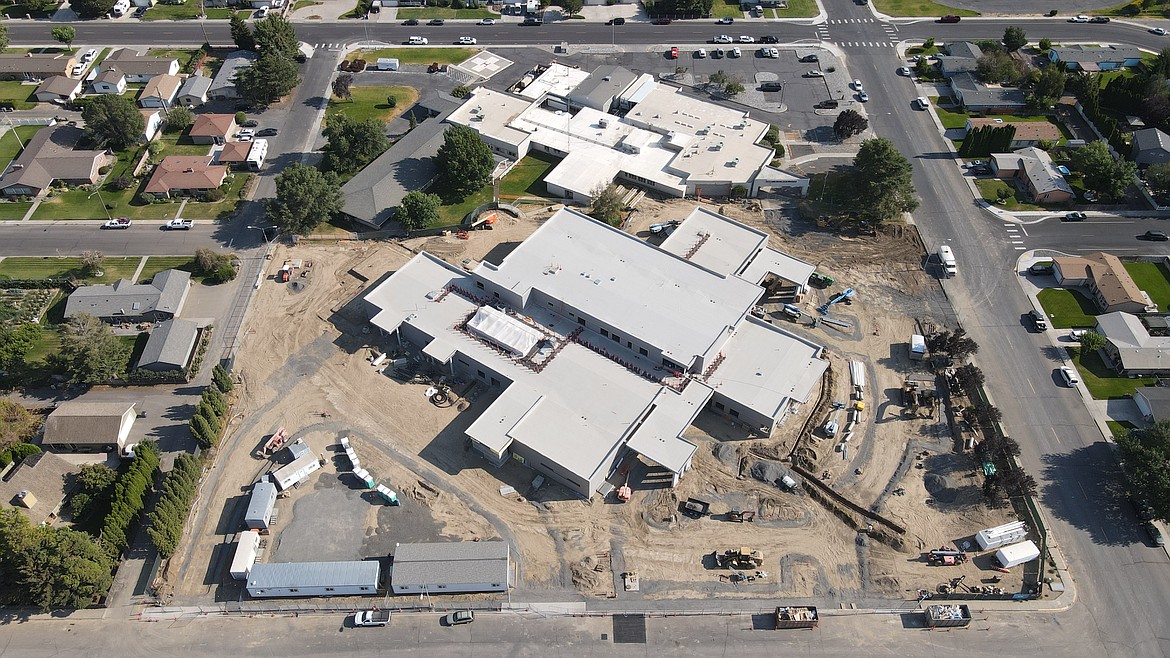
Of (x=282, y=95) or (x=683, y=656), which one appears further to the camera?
(x=282, y=95)

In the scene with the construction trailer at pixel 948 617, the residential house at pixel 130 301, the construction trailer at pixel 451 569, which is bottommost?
the construction trailer at pixel 948 617

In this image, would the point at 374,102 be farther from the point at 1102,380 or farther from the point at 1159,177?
the point at 1159,177

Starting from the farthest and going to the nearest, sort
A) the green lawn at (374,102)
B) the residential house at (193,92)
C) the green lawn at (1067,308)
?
1. the residential house at (193,92)
2. the green lawn at (374,102)
3. the green lawn at (1067,308)

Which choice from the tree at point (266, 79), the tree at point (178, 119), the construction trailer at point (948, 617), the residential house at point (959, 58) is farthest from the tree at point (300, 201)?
the residential house at point (959, 58)

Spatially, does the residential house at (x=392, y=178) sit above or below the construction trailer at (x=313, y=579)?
above

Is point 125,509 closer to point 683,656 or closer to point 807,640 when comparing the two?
point 683,656

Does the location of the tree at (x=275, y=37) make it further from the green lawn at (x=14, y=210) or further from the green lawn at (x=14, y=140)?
the green lawn at (x=14, y=210)

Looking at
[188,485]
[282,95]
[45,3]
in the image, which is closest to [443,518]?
[188,485]
